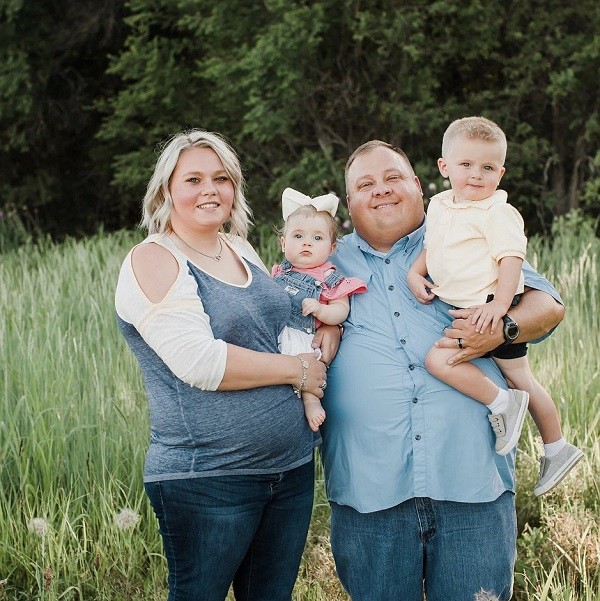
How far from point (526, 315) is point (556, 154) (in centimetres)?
791

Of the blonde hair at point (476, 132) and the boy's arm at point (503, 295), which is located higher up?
the blonde hair at point (476, 132)

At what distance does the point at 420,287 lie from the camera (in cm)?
274

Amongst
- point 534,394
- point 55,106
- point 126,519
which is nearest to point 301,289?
point 534,394

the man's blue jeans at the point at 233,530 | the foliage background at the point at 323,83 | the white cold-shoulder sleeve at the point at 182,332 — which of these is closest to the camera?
Answer: the white cold-shoulder sleeve at the point at 182,332

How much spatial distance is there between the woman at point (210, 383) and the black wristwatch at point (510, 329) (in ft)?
1.83

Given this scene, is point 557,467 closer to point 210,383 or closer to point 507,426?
point 507,426

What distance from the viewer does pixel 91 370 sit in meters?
4.49

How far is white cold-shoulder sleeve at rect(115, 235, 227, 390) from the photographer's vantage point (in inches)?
92.7

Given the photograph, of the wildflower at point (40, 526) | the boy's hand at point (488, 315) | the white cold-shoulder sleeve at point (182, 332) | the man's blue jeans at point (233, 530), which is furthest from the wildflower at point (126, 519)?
→ the boy's hand at point (488, 315)

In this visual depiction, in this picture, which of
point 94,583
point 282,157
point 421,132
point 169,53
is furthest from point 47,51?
point 94,583

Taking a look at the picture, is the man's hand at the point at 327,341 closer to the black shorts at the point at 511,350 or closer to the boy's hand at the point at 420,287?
the boy's hand at the point at 420,287

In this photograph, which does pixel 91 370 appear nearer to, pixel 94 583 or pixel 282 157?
pixel 94 583

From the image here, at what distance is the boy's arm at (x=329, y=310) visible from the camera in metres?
2.71

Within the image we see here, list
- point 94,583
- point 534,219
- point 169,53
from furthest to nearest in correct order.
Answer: point 169,53 → point 534,219 → point 94,583
